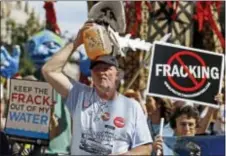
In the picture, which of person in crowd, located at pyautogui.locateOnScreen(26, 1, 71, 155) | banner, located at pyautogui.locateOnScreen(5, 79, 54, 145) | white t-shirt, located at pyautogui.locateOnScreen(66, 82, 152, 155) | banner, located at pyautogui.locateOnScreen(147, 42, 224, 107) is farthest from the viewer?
person in crowd, located at pyautogui.locateOnScreen(26, 1, 71, 155)

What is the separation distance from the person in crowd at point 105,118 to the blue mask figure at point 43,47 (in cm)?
421

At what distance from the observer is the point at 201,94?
20.5 ft

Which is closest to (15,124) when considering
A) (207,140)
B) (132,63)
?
(207,140)

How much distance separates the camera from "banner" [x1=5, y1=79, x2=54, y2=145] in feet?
19.5

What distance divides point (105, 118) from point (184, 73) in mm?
2127

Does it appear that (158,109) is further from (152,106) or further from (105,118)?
(105,118)

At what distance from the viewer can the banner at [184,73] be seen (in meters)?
6.24

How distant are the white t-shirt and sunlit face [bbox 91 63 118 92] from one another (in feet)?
0.29

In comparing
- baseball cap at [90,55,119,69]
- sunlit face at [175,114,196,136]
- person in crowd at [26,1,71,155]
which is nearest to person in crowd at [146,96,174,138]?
person in crowd at [26,1,71,155]

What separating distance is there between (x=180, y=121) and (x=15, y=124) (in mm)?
1328

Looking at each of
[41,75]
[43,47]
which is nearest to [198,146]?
[41,75]

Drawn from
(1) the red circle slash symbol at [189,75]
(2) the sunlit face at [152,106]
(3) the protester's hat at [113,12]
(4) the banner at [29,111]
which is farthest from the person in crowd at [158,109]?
(3) the protester's hat at [113,12]

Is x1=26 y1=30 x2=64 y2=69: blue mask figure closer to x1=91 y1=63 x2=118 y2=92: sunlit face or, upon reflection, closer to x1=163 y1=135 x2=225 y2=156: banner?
x1=163 y1=135 x2=225 y2=156: banner

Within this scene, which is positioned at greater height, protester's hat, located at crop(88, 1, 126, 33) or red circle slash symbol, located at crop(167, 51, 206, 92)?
protester's hat, located at crop(88, 1, 126, 33)
